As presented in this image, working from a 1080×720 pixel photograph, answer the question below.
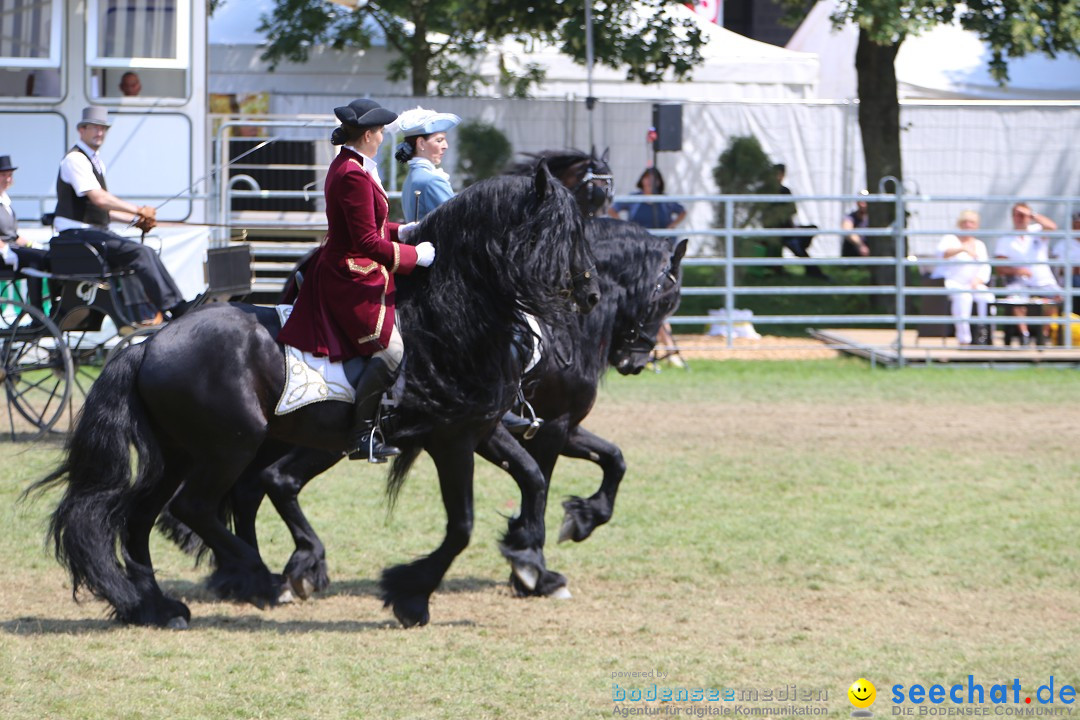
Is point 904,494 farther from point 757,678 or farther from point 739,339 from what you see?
point 739,339

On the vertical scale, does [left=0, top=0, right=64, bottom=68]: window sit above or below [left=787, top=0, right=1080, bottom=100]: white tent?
below

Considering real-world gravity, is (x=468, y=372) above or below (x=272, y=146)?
below

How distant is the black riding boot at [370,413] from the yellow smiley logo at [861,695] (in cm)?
195

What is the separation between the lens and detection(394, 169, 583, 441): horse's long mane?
5.45 m

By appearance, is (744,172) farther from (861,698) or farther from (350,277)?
(861,698)

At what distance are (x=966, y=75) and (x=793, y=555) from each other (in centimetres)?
1545

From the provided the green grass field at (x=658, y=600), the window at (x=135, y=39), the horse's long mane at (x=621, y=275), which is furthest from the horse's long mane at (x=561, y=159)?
the window at (x=135, y=39)

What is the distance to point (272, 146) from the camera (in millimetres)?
15469

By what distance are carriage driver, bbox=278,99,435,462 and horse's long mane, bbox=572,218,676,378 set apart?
147cm

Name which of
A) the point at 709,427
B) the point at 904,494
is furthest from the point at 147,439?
the point at 709,427

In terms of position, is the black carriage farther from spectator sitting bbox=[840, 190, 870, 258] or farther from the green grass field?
spectator sitting bbox=[840, 190, 870, 258]

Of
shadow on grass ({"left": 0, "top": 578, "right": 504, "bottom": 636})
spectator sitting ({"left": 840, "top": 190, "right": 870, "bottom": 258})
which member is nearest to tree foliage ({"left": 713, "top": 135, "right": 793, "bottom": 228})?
spectator sitting ({"left": 840, "top": 190, "right": 870, "bottom": 258})

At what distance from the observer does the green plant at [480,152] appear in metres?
19.0

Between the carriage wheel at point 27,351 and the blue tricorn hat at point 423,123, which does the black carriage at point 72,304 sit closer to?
the carriage wheel at point 27,351
